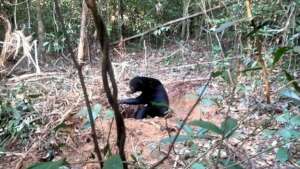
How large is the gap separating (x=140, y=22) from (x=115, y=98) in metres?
11.2

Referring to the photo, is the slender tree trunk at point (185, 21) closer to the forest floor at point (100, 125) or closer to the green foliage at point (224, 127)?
the forest floor at point (100, 125)

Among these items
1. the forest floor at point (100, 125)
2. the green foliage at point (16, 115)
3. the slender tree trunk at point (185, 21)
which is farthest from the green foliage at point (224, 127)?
the slender tree trunk at point (185, 21)

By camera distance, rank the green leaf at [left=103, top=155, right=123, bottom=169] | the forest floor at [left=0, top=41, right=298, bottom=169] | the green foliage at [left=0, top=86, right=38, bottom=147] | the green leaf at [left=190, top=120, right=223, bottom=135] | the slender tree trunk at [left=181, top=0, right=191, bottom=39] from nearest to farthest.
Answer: the green leaf at [left=103, top=155, right=123, bottom=169], the green leaf at [left=190, top=120, right=223, bottom=135], the forest floor at [left=0, top=41, right=298, bottom=169], the green foliage at [left=0, top=86, right=38, bottom=147], the slender tree trunk at [left=181, top=0, right=191, bottom=39]

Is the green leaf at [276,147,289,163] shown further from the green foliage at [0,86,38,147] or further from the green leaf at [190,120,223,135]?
the green foliage at [0,86,38,147]

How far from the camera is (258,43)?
13.2ft

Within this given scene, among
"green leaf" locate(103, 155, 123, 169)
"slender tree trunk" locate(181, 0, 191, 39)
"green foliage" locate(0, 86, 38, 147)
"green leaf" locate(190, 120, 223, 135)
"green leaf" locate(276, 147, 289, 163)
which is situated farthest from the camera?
"slender tree trunk" locate(181, 0, 191, 39)

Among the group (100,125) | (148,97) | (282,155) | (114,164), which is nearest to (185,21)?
Answer: (148,97)

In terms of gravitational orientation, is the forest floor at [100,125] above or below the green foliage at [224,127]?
below

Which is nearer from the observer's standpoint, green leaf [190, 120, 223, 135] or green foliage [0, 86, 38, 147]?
green leaf [190, 120, 223, 135]

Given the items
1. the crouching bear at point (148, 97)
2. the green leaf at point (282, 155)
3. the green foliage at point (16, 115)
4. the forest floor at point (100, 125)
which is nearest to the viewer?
the green leaf at point (282, 155)

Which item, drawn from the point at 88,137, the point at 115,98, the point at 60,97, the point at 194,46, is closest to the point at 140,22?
the point at 194,46

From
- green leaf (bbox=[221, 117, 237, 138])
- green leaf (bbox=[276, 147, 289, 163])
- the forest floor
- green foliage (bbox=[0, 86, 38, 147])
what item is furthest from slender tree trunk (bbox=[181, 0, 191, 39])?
green leaf (bbox=[221, 117, 237, 138])

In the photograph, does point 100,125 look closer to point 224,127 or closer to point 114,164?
point 224,127

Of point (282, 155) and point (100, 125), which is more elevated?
point (282, 155)
